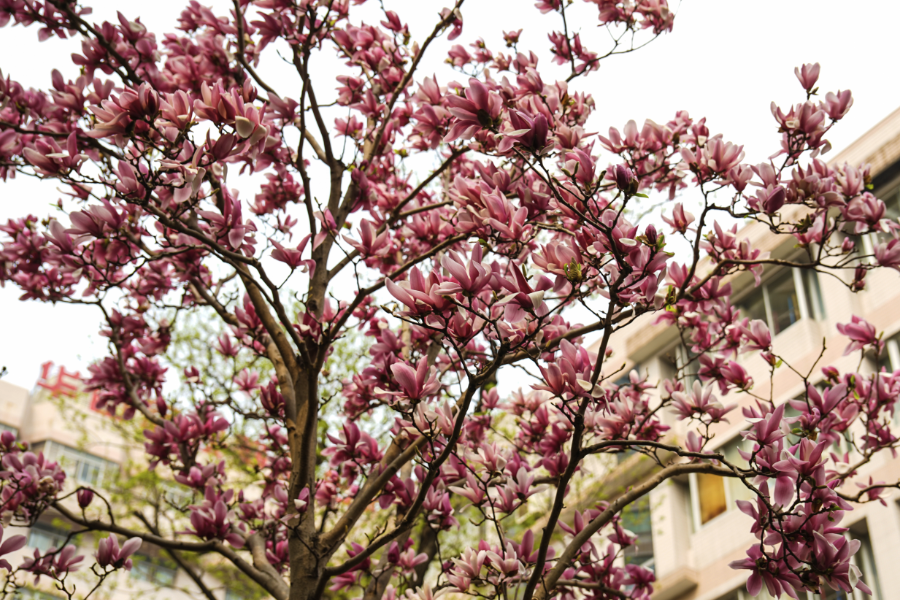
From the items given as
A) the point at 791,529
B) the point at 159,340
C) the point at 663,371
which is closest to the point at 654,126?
the point at 791,529

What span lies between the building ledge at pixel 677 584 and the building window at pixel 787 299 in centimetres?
464

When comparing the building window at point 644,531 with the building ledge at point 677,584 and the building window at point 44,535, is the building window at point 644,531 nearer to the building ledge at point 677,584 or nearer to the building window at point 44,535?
the building ledge at point 677,584

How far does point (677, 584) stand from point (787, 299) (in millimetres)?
5562

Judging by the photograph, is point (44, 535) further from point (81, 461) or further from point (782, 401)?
point (782, 401)

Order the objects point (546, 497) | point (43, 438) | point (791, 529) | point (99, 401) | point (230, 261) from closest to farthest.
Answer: point (791, 529)
point (230, 261)
point (99, 401)
point (546, 497)
point (43, 438)

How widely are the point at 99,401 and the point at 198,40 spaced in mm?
2527

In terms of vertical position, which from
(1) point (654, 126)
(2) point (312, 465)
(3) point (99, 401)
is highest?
(1) point (654, 126)

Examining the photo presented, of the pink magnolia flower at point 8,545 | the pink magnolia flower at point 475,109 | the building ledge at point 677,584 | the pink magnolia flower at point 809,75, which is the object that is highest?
the pink magnolia flower at point 809,75

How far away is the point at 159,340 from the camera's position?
574 centimetres

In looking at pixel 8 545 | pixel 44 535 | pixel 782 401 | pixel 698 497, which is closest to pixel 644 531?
pixel 698 497

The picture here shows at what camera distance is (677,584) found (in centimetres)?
1473

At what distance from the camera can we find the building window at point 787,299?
1427 cm

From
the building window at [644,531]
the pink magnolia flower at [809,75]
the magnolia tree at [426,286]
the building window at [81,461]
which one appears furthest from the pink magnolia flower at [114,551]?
the building window at [81,461]

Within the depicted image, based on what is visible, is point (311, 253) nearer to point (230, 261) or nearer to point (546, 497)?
point (230, 261)
